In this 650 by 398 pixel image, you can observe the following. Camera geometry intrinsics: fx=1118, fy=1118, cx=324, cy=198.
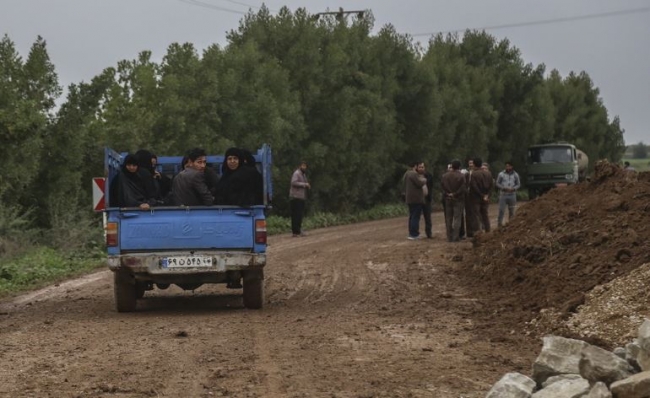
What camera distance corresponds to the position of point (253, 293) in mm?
14273

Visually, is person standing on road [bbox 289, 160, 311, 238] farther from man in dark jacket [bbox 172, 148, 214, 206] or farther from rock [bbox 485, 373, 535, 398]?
rock [bbox 485, 373, 535, 398]

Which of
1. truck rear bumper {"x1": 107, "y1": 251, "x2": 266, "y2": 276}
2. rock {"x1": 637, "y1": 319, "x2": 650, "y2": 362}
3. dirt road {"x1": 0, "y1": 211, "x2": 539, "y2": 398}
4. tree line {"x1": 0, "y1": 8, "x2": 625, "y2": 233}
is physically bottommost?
→ dirt road {"x1": 0, "y1": 211, "x2": 539, "y2": 398}

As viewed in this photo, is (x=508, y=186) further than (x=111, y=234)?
Yes

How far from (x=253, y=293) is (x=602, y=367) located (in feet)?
24.0

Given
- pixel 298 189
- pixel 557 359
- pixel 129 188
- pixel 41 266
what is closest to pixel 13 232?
pixel 41 266

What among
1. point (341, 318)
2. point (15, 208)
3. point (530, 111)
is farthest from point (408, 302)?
point (530, 111)

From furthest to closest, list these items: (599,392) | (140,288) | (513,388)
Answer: (140,288) → (513,388) → (599,392)

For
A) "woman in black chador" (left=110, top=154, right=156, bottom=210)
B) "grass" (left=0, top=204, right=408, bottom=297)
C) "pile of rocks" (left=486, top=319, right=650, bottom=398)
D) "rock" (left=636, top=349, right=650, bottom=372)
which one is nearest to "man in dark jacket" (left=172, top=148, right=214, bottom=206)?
"woman in black chador" (left=110, top=154, right=156, bottom=210)

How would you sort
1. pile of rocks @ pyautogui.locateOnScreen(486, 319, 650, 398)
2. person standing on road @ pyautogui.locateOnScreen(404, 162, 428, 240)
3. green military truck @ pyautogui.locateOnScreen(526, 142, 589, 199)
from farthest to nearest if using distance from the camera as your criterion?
green military truck @ pyautogui.locateOnScreen(526, 142, 589, 199)
person standing on road @ pyautogui.locateOnScreen(404, 162, 428, 240)
pile of rocks @ pyautogui.locateOnScreen(486, 319, 650, 398)

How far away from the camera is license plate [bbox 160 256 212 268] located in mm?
13758

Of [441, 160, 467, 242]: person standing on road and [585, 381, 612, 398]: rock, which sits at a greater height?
[441, 160, 467, 242]: person standing on road

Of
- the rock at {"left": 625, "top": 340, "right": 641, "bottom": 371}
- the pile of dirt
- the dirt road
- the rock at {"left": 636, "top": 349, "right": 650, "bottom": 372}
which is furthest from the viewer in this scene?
the pile of dirt

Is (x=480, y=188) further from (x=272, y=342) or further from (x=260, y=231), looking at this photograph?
(x=272, y=342)

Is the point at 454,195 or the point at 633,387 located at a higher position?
the point at 454,195
